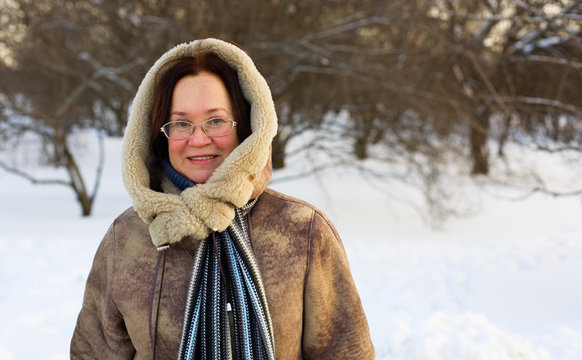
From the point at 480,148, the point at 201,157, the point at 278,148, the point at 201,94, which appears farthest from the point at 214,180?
the point at 480,148

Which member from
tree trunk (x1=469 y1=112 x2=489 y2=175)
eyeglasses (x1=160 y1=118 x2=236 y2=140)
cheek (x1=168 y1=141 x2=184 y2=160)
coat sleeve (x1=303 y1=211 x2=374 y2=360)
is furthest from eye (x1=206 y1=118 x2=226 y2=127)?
tree trunk (x1=469 y1=112 x2=489 y2=175)

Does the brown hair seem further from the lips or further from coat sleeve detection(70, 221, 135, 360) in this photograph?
coat sleeve detection(70, 221, 135, 360)

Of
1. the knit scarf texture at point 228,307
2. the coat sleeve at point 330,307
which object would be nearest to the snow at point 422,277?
the coat sleeve at point 330,307

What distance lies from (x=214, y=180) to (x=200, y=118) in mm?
193

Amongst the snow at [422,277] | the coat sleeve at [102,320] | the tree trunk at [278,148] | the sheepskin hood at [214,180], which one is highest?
the tree trunk at [278,148]

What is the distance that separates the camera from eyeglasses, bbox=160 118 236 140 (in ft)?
4.74

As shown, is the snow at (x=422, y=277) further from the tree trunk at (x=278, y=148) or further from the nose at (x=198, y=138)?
the nose at (x=198, y=138)

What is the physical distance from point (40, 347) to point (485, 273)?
446 centimetres

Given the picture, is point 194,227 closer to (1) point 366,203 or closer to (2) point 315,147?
(2) point 315,147

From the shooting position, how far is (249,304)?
55.4 inches

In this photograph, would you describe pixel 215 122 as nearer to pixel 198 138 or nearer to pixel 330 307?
pixel 198 138

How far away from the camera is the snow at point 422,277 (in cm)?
346

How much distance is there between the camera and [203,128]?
1.44m

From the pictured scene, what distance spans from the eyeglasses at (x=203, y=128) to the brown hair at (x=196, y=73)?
0.14ft
